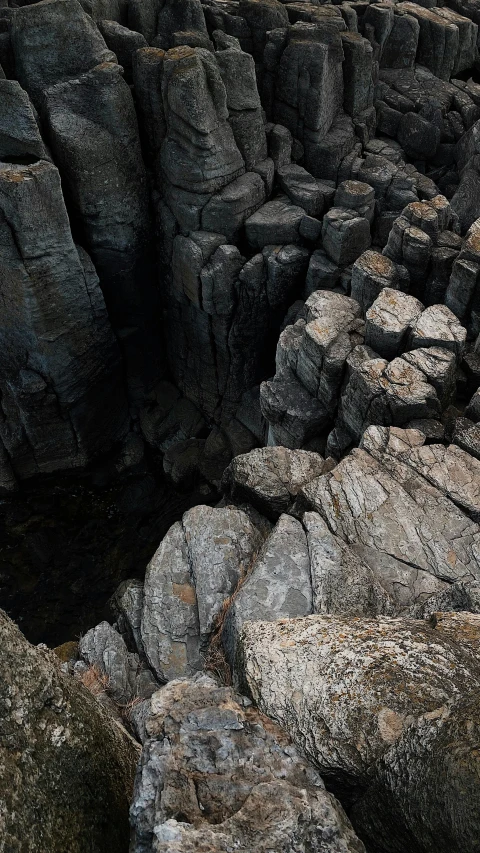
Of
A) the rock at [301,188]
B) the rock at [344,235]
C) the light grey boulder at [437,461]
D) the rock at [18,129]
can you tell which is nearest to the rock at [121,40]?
the rock at [18,129]

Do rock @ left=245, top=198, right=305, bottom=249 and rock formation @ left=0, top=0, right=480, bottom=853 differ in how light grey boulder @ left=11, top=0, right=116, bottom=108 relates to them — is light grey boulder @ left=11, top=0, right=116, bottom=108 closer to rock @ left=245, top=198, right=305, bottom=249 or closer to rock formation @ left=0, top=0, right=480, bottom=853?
rock formation @ left=0, top=0, right=480, bottom=853

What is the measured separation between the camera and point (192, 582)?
14.8 meters

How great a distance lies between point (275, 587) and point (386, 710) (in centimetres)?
571

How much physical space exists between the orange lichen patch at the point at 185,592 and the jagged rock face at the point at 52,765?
756 centimetres

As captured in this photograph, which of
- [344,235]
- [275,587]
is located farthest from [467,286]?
[275,587]

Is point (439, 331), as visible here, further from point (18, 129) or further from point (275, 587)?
point (18, 129)

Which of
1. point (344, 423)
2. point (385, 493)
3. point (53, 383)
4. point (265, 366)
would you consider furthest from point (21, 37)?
point (385, 493)

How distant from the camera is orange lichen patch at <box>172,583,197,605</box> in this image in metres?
14.5

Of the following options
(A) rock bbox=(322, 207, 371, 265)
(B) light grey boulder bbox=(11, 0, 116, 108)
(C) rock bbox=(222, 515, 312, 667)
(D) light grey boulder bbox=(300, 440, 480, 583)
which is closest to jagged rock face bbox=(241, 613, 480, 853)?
(C) rock bbox=(222, 515, 312, 667)

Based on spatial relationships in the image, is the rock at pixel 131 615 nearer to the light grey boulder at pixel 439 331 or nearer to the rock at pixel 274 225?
the light grey boulder at pixel 439 331

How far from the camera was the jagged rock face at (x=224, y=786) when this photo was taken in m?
5.49

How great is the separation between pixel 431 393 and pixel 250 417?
11.9 m

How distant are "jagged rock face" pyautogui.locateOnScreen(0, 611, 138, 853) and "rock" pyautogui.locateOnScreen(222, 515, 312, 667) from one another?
578cm

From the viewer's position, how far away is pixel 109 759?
21.9 ft
